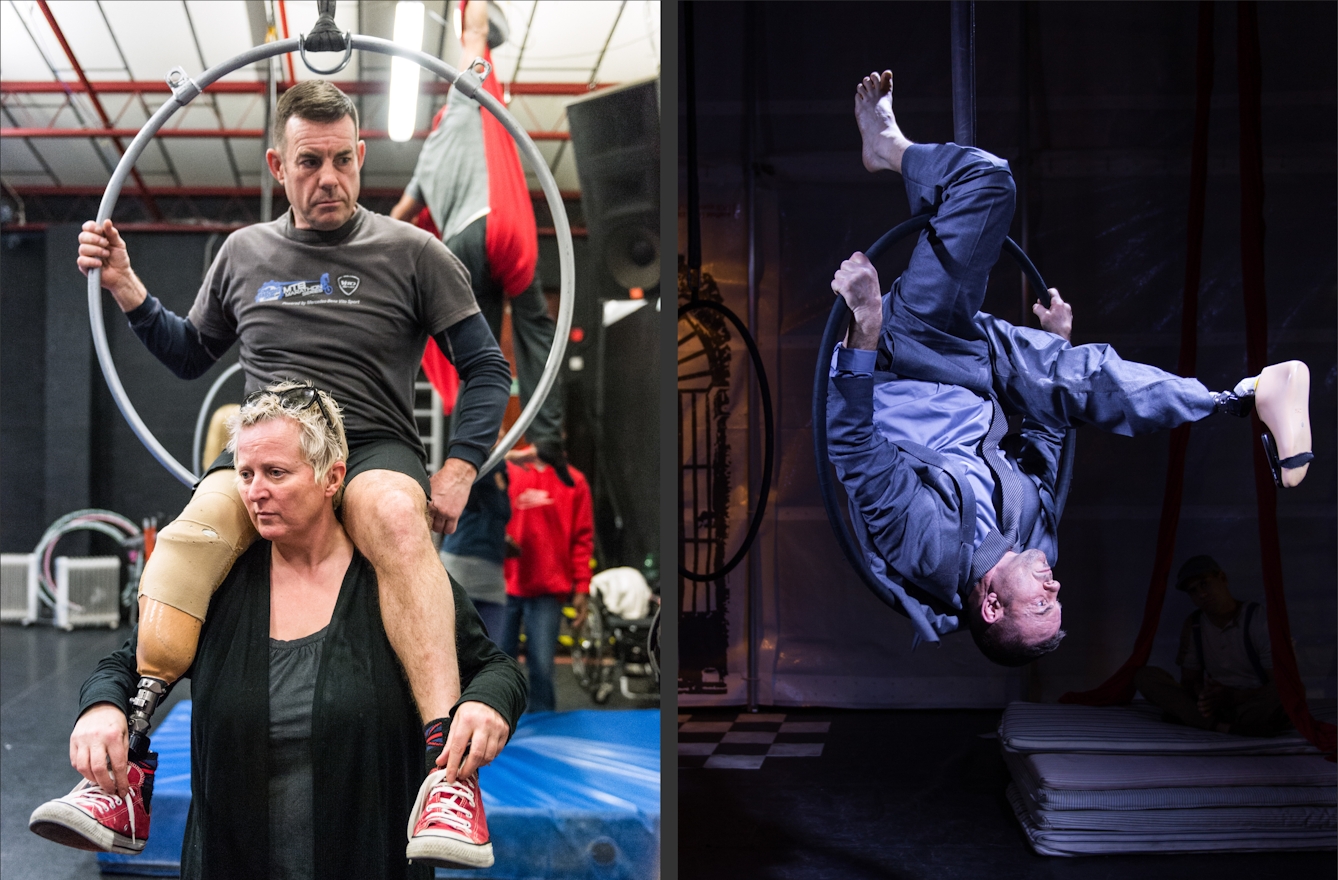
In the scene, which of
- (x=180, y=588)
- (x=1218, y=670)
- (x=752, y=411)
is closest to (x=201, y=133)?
(x=180, y=588)

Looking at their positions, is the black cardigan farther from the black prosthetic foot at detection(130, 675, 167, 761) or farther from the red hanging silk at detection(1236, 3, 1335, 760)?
the red hanging silk at detection(1236, 3, 1335, 760)

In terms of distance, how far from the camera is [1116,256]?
5.16 meters

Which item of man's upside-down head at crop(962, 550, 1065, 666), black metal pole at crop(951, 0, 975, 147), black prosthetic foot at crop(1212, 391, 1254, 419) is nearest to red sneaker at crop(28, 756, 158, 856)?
man's upside-down head at crop(962, 550, 1065, 666)

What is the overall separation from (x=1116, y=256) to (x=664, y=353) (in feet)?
10.3

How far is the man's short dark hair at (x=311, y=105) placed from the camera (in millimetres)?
2656

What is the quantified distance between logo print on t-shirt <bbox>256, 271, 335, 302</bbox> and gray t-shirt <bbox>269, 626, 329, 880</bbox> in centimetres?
84

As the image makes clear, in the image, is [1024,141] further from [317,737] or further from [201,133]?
[317,737]

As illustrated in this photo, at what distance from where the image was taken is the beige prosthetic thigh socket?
2506 millimetres

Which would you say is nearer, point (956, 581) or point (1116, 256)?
point (956, 581)

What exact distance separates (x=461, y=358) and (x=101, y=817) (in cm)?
135

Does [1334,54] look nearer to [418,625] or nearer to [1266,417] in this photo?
[1266,417]

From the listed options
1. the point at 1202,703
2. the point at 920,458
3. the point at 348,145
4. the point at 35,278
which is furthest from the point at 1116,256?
the point at 35,278

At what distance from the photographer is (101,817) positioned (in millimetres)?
2479

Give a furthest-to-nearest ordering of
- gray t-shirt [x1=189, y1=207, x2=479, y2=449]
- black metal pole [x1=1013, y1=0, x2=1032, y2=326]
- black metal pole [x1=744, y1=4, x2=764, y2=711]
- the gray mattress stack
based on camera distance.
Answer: black metal pole [x1=744, y1=4, x2=764, y2=711] → black metal pole [x1=1013, y1=0, x2=1032, y2=326] → the gray mattress stack → gray t-shirt [x1=189, y1=207, x2=479, y2=449]
